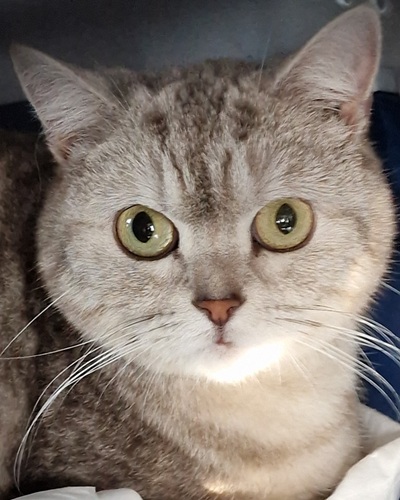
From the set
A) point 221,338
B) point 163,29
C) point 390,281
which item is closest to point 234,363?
point 221,338

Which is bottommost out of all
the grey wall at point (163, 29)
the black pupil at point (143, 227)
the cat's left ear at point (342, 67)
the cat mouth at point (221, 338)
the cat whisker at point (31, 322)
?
the cat mouth at point (221, 338)

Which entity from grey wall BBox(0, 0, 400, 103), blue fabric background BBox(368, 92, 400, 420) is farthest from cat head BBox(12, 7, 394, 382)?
grey wall BBox(0, 0, 400, 103)

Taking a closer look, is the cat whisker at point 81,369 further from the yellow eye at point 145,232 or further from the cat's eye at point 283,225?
the cat's eye at point 283,225

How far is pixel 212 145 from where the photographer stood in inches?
53.7

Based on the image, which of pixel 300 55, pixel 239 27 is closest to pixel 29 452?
pixel 300 55

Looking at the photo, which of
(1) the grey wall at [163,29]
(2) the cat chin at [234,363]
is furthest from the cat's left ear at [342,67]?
(1) the grey wall at [163,29]

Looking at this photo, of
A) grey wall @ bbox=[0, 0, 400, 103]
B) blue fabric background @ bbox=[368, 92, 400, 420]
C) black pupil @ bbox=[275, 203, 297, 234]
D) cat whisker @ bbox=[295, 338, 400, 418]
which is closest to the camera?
black pupil @ bbox=[275, 203, 297, 234]

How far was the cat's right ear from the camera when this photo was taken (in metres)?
1.43

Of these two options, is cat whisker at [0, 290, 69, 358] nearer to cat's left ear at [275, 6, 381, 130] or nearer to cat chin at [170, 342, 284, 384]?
cat chin at [170, 342, 284, 384]

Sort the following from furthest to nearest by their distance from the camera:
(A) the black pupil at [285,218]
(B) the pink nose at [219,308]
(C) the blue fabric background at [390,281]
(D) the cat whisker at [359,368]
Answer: (C) the blue fabric background at [390,281], (D) the cat whisker at [359,368], (A) the black pupil at [285,218], (B) the pink nose at [219,308]

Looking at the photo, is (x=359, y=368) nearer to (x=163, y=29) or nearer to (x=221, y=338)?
→ (x=221, y=338)

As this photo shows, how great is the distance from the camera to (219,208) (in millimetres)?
1324

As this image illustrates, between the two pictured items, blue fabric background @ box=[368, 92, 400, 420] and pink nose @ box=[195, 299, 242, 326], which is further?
blue fabric background @ box=[368, 92, 400, 420]

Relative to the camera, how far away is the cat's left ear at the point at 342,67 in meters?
1.36
